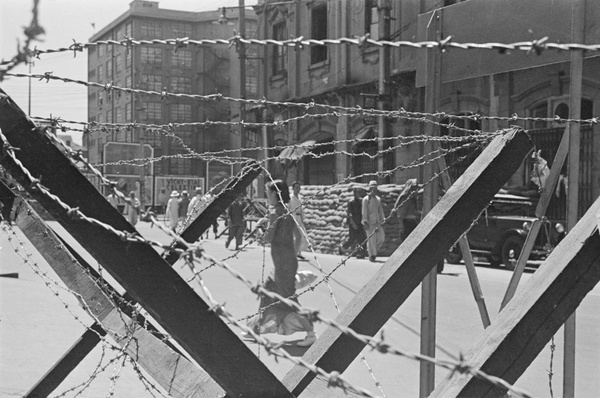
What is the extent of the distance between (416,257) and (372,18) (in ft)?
67.5

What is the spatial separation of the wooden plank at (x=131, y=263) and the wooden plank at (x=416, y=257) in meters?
0.36

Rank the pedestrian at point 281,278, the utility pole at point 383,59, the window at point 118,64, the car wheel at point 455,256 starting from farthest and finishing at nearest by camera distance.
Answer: the window at point 118,64 → the utility pole at point 383,59 → the car wheel at point 455,256 → the pedestrian at point 281,278

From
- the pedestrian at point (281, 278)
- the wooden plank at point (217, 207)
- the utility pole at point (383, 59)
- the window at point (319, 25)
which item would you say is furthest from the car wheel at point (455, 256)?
the window at point (319, 25)

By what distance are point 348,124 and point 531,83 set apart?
8.01 metres

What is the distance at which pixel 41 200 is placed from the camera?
1.60 meters

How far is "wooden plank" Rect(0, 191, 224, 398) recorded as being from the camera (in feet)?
6.49

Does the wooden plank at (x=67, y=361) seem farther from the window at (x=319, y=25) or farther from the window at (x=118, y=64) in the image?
the window at (x=118, y=64)

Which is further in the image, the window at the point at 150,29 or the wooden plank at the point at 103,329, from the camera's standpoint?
the window at the point at 150,29

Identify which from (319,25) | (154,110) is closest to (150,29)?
(154,110)

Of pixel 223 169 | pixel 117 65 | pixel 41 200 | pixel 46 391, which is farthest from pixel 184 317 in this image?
pixel 117 65

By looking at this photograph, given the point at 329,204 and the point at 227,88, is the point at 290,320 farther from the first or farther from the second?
the point at 227,88

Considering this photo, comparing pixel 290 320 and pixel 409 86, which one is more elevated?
pixel 409 86

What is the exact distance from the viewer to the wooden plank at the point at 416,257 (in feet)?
6.75

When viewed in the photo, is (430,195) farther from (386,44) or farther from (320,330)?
(320,330)
